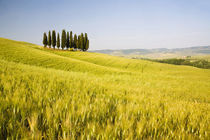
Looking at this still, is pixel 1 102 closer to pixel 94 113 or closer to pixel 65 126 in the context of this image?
pixel 65 126

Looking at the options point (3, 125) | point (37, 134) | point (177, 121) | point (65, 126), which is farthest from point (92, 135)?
point (177, 121)

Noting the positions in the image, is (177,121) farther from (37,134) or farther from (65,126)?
(37,134)

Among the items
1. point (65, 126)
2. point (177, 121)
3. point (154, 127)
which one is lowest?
point (177, 121)

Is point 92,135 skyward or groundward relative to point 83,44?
groundward

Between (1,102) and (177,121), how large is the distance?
243 centimetres

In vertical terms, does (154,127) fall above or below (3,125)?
below

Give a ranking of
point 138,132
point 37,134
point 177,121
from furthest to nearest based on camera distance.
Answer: point 177,121 < point 138,132 < point 37,134

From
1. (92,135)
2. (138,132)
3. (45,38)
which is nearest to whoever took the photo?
(92,135)

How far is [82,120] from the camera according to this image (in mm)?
1193

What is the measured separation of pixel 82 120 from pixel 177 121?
4.62 feet

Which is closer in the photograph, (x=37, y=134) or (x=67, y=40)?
(x=37, y=134)

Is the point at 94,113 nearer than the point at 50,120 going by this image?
No

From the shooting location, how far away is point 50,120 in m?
1.08

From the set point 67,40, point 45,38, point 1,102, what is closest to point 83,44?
point 67,40
